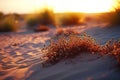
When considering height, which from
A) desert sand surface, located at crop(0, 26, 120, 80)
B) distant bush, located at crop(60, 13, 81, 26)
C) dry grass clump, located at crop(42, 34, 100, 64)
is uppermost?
dry grass clump, located at crop(42, 34, 100, 64)

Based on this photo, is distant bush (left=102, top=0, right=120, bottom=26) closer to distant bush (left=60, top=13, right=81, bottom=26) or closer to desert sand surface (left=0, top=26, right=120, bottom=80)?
desert sand surface (left=0, top=26, right=120, bottom=80)

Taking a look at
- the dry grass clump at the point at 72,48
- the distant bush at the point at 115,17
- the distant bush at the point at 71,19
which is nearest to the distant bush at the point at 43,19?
the distant bush at the point at 71,19

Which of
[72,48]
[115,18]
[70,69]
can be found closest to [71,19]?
[115,18]

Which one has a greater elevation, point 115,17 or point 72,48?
point 72,48

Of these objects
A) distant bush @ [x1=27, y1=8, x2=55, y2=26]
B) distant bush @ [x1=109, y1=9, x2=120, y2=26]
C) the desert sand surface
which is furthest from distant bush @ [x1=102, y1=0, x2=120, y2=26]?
distant bush @ [x1=27, y1=8, x2=55, y2=26]

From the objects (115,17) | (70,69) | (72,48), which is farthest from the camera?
(115,17)

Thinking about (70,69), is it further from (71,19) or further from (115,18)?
(71,19)

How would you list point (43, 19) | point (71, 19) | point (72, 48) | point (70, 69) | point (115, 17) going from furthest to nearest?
point (43, 19), point (71, 19), point (115, 17), point (72, 48), point (70, 69)

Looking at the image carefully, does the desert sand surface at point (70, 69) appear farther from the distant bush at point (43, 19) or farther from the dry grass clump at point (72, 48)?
the distant bush at point (43, 19)
